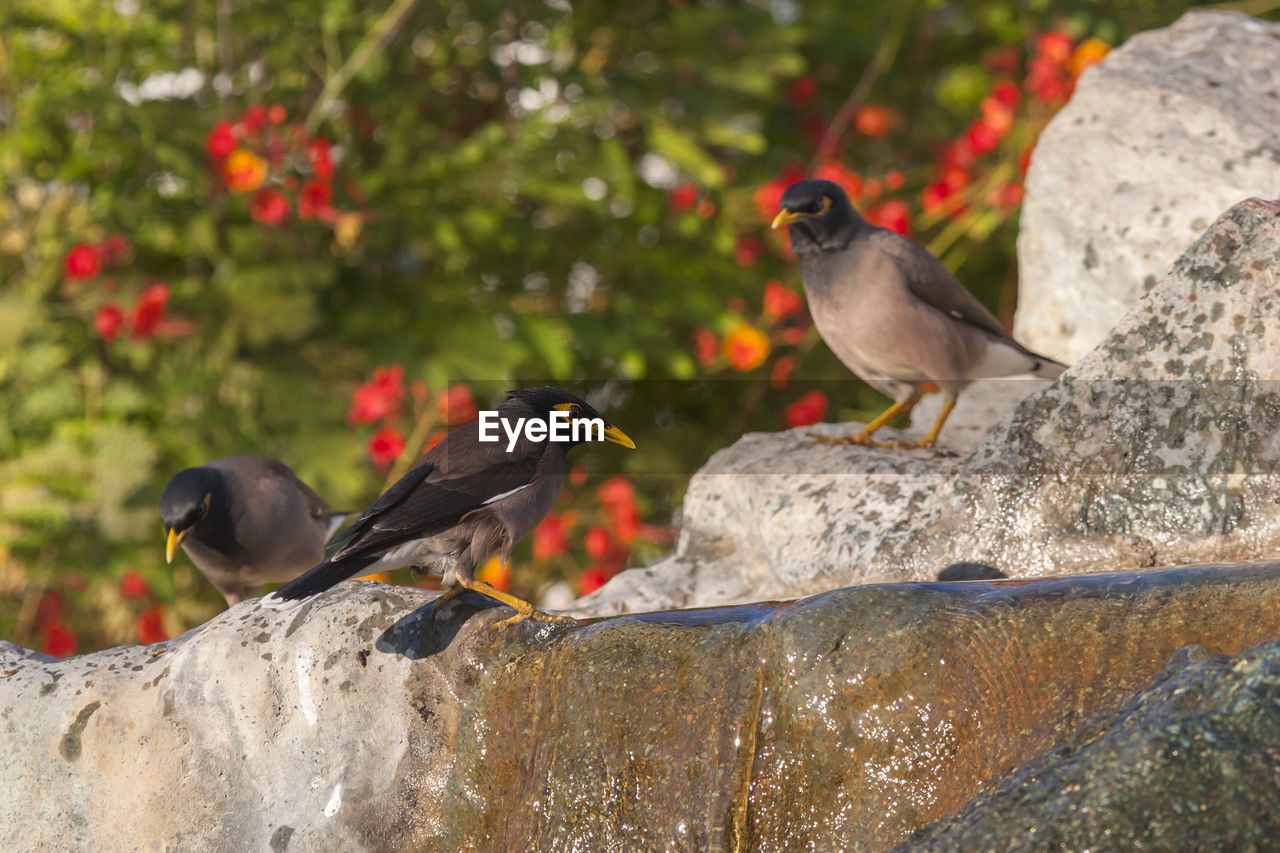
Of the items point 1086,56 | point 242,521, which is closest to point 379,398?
point 242,521

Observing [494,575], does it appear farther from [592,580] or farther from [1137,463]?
[1137,463]

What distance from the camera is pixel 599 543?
5141mm

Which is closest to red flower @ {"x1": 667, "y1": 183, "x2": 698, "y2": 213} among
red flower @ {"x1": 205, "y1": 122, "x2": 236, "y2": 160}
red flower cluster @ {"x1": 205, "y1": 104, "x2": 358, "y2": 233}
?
red flower cluster @ {"x1": 205, "y1": 104, "x2": 358, "y2": 233}

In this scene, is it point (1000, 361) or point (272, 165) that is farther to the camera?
point (272, 165)

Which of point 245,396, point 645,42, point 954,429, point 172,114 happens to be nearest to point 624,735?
point 954,429

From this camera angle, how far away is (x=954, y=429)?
502 cm

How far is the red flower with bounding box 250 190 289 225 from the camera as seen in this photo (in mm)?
5203

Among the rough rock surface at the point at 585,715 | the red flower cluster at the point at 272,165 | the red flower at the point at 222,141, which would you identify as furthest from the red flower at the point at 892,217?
the rough rock surface at the point at 585,715

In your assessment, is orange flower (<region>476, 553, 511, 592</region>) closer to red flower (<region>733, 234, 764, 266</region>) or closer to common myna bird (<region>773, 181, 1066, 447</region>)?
common myna bird (<region>773, 181, 1066, 447</region>)

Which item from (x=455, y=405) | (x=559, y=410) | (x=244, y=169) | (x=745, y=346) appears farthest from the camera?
(x=745, y=346)

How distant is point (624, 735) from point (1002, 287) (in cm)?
528

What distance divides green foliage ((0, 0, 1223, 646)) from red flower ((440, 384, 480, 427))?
121 millimetres

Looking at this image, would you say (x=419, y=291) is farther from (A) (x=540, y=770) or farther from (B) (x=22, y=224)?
(A) (x=540, y=770)

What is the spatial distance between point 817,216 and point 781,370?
1.78 metres
